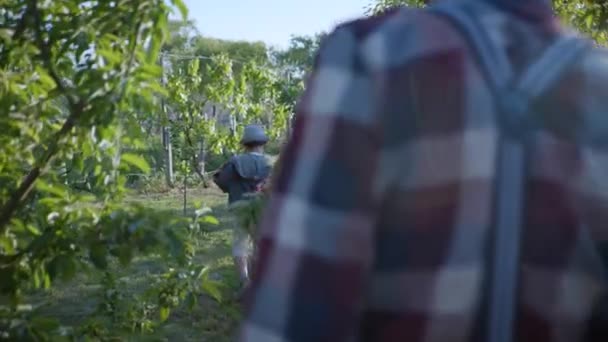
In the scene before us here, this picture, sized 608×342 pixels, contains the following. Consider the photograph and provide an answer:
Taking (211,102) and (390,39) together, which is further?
(211,102)

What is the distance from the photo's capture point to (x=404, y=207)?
80 centimetres

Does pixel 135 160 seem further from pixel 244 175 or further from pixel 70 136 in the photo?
pixel 244 175

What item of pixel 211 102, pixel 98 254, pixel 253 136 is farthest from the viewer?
pixel 211 102

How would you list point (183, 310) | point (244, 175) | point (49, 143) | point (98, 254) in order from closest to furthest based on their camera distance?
point (98, 254) < point (49, 143) < point (183, 310) < point (244, 175)

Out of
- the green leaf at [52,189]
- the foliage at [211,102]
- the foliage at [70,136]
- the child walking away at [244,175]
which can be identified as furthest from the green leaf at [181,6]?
the foliage at [211,102]

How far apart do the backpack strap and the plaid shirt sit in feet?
0.03

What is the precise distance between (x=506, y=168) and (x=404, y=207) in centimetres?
11

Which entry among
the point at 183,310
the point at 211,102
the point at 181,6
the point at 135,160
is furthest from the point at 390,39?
the point at 211,102

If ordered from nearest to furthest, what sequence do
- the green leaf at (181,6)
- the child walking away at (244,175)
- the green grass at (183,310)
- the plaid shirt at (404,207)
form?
the plaid shirt at (404,207) < the green leaf at (181,6) < the green grass at (183,310) < the child walking away at (244,175)

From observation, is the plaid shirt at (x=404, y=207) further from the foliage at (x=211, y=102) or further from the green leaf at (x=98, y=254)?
the foliage at (x=211, y=102)

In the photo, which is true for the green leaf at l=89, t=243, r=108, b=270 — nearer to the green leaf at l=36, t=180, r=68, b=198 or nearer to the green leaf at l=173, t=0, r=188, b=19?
the green leaf at l=36, t=180, r=68, b=198

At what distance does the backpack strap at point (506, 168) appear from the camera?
0.79 metres

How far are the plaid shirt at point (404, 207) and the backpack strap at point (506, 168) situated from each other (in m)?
0.01

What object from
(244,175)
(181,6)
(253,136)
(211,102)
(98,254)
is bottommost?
(98,254)
